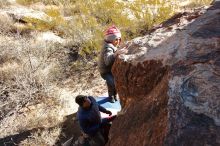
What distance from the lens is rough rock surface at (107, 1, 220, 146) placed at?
8.43 feet

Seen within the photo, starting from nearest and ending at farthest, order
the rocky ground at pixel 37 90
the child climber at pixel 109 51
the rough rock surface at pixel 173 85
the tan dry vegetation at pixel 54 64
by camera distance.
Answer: the rough rock surface at pixel 173 85 → the child climber at pixel 109 51 → the rocky ground at pixel 37 90 → the tan dry vegetation at pixel 54 64

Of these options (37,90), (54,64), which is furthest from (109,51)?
(54,64)

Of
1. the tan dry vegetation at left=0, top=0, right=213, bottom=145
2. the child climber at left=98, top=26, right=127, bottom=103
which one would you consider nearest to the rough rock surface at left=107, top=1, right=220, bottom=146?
the child climber at left=98, top=26, right=127, bottom=103

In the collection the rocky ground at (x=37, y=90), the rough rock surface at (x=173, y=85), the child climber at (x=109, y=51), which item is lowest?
the rocky ground at (x=37, y=90)

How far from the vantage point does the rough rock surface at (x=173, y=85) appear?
8.43 feet

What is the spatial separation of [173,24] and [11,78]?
→ 442 centimetres

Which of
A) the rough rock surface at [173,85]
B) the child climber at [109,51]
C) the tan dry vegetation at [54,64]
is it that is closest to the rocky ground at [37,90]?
the tan dry vegetation at [54,64]

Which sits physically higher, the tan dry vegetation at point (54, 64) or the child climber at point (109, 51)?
the child climber at point (109, 51)

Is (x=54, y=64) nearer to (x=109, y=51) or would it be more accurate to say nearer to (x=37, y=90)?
(x=37, y=90)

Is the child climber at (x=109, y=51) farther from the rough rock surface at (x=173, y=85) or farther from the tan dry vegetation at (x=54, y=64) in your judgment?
the tan dry vegetation at (x=54, y=64)

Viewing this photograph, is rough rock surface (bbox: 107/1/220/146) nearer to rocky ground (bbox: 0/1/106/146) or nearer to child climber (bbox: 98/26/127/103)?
child climber (bbox: 98/26/127/103)

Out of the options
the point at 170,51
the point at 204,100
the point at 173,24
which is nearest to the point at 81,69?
the point at 173,24

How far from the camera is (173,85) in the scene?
288cm

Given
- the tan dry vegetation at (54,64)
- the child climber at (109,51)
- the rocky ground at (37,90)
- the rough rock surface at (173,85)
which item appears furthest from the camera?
the tan dry vegetation at (54,64)
